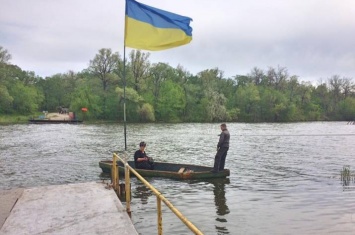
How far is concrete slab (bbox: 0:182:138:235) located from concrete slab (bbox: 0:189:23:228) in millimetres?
133

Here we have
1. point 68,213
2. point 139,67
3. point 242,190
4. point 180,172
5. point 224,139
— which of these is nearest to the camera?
point 68,213

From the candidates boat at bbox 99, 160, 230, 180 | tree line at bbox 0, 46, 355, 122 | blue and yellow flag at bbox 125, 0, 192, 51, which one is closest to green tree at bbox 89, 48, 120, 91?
tree line at bbox 0, 46, 355, 122

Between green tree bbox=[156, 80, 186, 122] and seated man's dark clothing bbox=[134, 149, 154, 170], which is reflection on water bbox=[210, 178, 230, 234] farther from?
green tree bbox=[156, 80, 186, 122]

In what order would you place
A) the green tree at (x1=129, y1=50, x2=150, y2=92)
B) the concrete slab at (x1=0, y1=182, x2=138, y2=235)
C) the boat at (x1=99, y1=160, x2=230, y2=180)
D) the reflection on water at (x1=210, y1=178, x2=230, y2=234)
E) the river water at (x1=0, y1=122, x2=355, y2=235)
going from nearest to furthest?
1. the concrete slab at (x1=0, y1=182, x2=138, y2=235)
2. the reflection on water at (x1=210, y1=178, x2=230, y2=234)
3. the river water at (x1=0, y1=122, x2=355, y2=235)
4. the boat at (x1=99, y1=160, x2=230, y2=180)
5. the green tree at (x1=129, y1=50, x2=150, y2=92)

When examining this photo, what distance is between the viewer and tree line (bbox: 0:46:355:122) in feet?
295

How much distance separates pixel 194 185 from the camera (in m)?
15.0

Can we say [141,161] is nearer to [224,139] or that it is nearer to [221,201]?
[224,139]

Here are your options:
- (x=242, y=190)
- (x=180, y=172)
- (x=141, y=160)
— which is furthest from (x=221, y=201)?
(x=141, y=160)

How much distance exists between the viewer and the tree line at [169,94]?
89.8m

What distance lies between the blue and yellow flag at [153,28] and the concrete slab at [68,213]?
4412 mm

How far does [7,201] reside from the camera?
9.22 m

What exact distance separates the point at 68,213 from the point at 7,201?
226 centimetres

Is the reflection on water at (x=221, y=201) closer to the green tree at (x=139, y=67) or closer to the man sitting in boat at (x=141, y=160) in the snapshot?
the man sitting in boat at (x=141, y=160)

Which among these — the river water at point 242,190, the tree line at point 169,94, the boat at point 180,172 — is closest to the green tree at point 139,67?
the tree line at point 169,94
